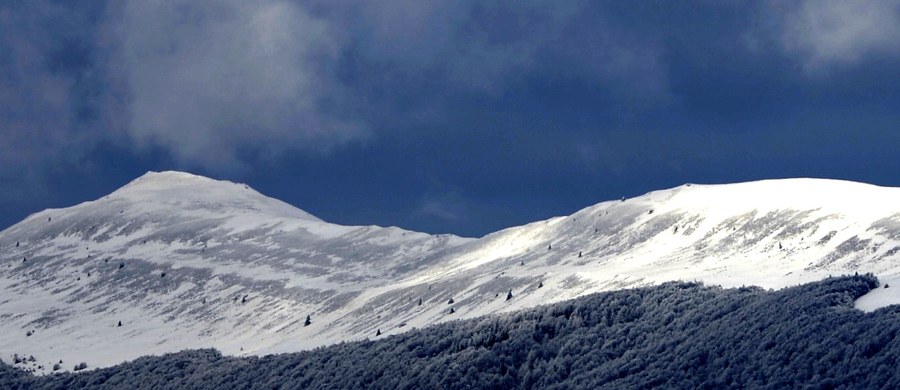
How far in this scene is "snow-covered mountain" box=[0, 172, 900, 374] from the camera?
6525 cm

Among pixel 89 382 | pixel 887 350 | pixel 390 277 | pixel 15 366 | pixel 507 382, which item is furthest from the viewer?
pixel 390 277

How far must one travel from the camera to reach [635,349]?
4612 centimetres

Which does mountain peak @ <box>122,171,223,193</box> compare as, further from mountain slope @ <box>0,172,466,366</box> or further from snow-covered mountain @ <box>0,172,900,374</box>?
snow-covered mountain @ <box>0,172,900,374</box>

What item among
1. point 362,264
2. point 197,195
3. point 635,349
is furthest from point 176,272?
point 635,349

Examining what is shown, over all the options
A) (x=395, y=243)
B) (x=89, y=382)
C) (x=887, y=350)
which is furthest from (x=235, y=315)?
(x=887, y=350)

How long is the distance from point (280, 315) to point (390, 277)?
554 inches

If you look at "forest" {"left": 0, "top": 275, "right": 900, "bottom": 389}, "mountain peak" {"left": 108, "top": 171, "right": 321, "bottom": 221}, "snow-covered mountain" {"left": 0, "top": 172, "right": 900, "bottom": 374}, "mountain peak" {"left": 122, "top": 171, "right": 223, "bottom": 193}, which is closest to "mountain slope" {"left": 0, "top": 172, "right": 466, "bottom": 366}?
"snow-covered mountain" {"left": 0, "top": 172, "right": 900, "bottom": 374}

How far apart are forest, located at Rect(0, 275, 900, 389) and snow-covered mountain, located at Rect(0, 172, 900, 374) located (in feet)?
11.7

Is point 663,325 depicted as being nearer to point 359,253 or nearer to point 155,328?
point 155,328

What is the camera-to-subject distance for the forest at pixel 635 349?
129 feet

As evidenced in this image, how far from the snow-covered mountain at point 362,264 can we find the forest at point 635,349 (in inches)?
140

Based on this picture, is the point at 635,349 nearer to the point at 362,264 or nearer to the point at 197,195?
the point at 362,264

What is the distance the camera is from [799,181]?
8856cm

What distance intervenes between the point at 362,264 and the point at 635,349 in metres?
59.7
